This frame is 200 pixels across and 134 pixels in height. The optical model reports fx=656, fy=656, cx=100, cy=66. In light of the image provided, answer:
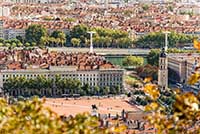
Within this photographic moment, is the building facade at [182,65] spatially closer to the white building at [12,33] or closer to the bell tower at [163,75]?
the bell tower at [163,75]

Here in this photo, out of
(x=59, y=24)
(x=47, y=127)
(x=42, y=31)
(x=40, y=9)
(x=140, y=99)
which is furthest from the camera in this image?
(x=40, y=9)

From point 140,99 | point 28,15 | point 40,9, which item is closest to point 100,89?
point 140,99

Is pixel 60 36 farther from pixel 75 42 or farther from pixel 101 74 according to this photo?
pixel 101 74

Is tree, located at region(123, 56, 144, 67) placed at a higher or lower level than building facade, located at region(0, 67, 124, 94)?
lower

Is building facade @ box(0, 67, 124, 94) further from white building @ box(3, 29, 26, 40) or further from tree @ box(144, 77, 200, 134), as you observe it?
tree @ box(144, 77, 200, 134)

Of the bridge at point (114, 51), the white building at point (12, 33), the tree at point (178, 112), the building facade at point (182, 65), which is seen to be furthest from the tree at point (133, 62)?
the tree at point (178, 112)

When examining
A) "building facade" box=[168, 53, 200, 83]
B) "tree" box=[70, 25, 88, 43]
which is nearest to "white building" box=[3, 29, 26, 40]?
"tree" box=[70, 25, 88, 43]

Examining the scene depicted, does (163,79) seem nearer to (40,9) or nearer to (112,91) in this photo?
(112,91)
